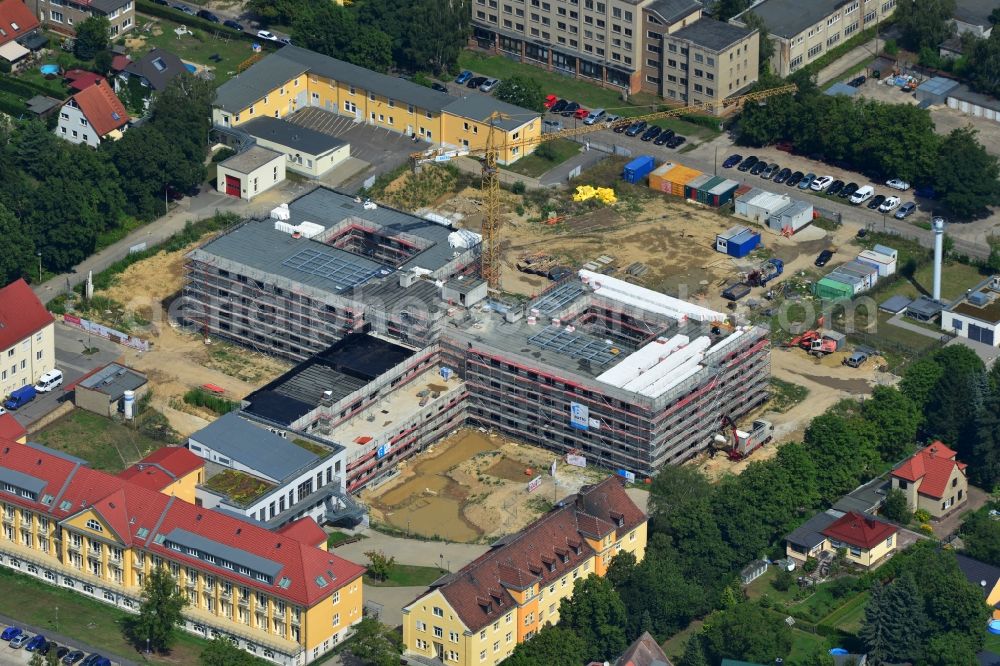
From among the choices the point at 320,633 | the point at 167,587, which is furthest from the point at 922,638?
the point at 167,587

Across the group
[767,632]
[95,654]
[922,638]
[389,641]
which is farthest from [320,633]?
[922,638]

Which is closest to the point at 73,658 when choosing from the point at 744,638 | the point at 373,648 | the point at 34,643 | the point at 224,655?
the point at 34,643

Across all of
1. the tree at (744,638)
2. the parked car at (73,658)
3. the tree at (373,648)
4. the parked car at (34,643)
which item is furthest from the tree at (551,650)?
the parked car at (34,643)

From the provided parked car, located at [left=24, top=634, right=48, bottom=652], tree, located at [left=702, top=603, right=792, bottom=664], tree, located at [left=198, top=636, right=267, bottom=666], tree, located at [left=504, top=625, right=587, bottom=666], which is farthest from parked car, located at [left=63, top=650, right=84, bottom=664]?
tree, located at [left=702, top=603, right=792, bottom=664]

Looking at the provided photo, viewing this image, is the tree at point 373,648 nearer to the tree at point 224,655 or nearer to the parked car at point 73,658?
the tree at point 224,655

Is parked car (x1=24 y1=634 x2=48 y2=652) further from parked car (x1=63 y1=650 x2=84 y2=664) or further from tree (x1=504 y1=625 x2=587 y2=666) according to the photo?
tree (x1=504 y1=625 x2=587 y2=666)

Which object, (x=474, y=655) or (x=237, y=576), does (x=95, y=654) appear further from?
(x=474, y=655)

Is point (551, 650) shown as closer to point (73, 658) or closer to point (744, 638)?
point (744, 638)
